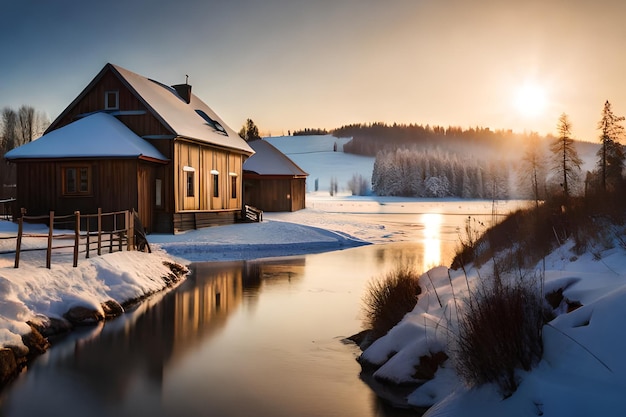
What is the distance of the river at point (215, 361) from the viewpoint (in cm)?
785

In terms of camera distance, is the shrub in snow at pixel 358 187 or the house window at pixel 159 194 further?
the shrub in snow at pixel 358 187

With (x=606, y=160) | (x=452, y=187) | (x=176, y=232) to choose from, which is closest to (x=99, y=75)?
(x=176, y=232)

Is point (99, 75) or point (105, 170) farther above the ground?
point (99, 75)

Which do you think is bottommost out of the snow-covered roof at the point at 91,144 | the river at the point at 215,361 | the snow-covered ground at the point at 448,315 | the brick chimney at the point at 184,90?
the river at the point at 215,361

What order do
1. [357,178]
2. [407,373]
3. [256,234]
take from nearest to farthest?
[407,373] → [256,234] → [357,178]

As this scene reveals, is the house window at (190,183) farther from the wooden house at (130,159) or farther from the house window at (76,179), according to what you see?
the house window at (76,179)

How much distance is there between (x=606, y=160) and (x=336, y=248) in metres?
13.1

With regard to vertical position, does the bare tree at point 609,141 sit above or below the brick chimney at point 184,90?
below

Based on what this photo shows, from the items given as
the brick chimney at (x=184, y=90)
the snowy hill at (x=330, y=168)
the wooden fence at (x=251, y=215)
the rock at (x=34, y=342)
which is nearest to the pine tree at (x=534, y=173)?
the rock at (x=34, y=342)

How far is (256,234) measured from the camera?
29766mm

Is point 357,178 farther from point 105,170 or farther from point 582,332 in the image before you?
point 582,332

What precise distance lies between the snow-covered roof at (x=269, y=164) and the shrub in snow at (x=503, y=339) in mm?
42061

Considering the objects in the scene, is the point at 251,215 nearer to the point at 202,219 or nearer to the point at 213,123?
the point at 202,219

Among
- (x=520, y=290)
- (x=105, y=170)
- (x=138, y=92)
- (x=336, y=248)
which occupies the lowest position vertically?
(x=336, y=248)
